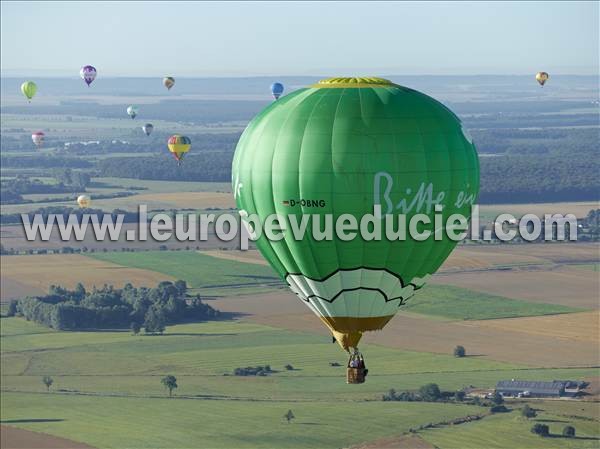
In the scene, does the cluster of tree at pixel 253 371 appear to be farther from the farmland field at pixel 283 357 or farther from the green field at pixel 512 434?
the green field at pixel 512 434

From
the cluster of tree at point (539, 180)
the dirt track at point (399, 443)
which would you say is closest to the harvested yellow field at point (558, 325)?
the dirt track at point (399, 443)

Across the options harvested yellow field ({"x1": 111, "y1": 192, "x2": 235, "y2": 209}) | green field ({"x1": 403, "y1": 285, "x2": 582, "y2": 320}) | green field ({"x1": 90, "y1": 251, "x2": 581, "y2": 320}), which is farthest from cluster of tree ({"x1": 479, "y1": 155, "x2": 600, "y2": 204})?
green field ({"x1": 403, "y1": 285, "x2": 582, "y2": 320})

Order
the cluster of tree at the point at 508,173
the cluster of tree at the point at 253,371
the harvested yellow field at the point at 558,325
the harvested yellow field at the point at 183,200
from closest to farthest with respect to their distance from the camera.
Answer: the cluster of tree at the point at 253,371
the harvested yellow field at the point at 558,325
the harvested yellow field at the point at 183,200
the cluster of tree at the point at 508,173

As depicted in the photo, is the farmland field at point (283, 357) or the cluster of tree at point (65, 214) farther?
the cluster of tree at point (65, 214)

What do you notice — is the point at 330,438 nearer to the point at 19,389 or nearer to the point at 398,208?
the point at 19,389

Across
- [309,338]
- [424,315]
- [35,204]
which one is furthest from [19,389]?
[35,204]

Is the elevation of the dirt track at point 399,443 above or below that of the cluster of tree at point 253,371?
below
